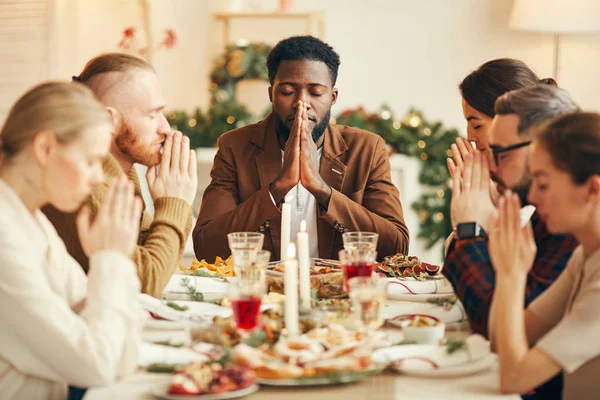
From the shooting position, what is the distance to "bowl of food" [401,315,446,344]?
1859 mm

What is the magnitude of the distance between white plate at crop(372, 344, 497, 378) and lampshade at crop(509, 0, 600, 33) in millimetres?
4482

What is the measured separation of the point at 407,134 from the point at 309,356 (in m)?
4.35

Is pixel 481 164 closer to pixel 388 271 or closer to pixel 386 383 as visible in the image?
pixel 388 271

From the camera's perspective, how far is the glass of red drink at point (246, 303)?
69.6 inches

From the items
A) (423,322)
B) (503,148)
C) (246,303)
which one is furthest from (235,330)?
(503,148)

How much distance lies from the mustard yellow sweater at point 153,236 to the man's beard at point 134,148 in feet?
0.57

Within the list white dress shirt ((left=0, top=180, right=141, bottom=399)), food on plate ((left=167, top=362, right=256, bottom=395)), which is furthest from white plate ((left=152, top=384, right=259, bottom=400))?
white dress shirt ((left=0, top=180, right=141, bottom=399))

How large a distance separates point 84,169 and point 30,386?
0.45 meters

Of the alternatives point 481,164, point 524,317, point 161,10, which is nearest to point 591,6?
point 161,10

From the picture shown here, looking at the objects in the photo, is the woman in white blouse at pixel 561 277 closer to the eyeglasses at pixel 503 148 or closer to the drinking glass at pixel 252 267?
the eyeglasses at pixel 503 148

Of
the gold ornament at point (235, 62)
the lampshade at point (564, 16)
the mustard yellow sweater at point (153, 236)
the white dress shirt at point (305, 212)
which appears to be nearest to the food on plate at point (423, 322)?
the mustard yellow sweater at point (153, 236)

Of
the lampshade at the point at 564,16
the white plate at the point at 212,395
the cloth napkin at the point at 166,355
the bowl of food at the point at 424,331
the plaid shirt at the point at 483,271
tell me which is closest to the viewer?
the white plate at the point at 212,395

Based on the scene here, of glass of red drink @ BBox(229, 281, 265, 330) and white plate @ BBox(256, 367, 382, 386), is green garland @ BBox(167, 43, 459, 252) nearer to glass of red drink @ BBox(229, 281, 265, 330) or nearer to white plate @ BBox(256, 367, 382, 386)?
glass of red drink @ BBox(229, 281, 265, 330)

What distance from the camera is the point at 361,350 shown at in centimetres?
170
